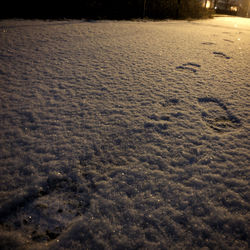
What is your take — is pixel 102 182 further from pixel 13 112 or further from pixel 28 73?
pixel 28 73

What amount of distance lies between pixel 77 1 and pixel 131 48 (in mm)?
3410

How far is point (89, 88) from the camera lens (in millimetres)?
1382

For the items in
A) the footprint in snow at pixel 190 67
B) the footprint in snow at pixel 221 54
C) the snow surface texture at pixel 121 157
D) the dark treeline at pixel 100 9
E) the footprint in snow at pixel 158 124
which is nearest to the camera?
the snow surface texture at pixel 121 157

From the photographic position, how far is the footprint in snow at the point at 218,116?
1.07m

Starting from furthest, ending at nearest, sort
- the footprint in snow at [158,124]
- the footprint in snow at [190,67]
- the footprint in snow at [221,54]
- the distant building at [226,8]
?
1. the distant building at [226,8]
2. the footprint in snow at [221,54]
3. the footprint in snow at [190,67]
4. the footprint in snow at [158,124]

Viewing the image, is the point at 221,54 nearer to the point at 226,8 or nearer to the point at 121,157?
the point at 121,157

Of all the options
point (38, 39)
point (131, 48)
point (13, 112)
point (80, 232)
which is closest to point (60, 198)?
point (80, 232)

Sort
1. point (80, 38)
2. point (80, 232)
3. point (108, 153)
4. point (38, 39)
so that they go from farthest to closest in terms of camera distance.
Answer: point (80, 38) → point (38, 39) → point (108, 153) → point (80, 232)

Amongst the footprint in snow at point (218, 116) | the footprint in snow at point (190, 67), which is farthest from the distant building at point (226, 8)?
the footprint in snow at point (218, 116)

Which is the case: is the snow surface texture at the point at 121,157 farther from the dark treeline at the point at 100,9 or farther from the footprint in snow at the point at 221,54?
the dark treeline at the point at 100,9

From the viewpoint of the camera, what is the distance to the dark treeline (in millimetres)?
3879

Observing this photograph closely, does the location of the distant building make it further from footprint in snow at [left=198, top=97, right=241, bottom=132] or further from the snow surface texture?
footprint in snow at [left=198, top=97, right=241, bottom=132]

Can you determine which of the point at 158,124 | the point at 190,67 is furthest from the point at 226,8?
the point at 158,124

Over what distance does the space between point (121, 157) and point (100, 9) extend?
17.4 ft
